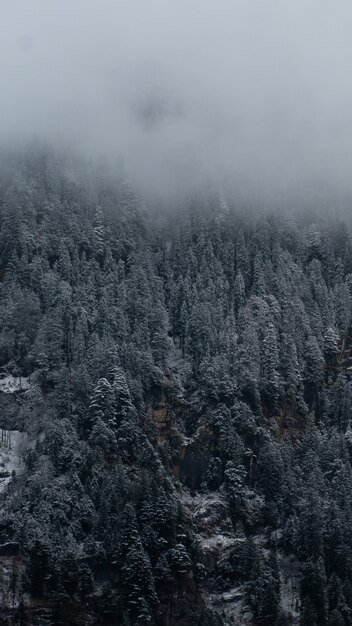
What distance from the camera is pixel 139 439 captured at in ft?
628

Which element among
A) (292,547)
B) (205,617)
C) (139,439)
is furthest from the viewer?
(139,439)

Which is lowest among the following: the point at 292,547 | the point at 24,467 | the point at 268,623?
the point at 268,623

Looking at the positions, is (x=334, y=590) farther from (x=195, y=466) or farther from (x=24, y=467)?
(x=24, y=467)

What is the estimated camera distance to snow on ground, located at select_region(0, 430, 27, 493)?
180625 millimetres

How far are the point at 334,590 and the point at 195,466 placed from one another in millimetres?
37565

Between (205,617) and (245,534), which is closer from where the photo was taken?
(205,617)

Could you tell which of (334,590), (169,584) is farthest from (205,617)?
(334,590)

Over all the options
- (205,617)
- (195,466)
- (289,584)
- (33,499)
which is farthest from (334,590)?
(33,499)

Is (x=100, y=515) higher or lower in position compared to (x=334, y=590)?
higher

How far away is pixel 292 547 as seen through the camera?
180 m

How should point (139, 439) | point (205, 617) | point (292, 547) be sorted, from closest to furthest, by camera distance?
point (205, 617)
point (292, 547)
point (139, 439)

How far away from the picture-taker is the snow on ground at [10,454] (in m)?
181

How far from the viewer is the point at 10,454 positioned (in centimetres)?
18550

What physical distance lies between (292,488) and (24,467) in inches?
1861
